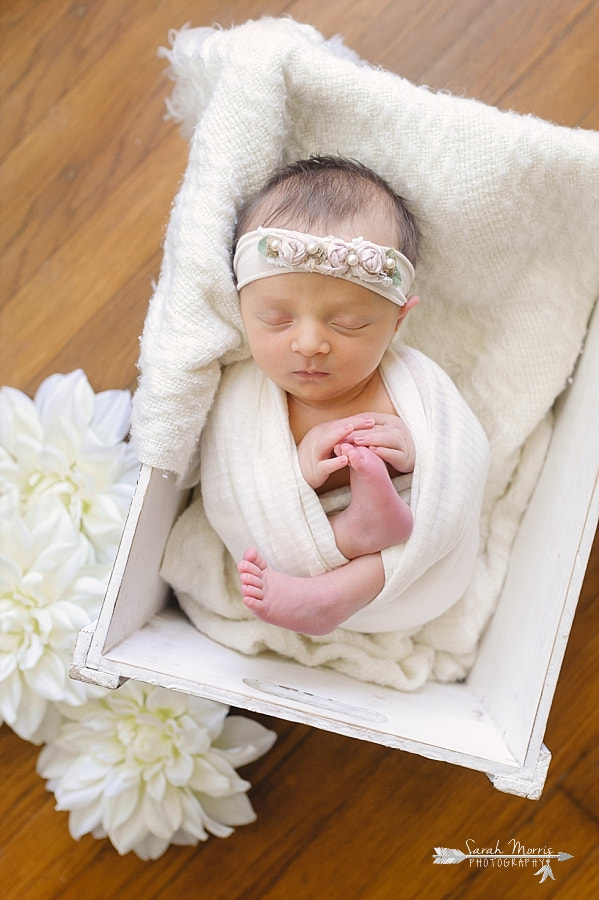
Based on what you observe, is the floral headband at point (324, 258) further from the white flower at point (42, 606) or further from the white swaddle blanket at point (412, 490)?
the white flower at point (42, 606)

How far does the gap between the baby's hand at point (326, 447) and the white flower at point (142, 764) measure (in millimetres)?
319

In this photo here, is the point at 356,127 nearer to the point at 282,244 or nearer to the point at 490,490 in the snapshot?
the point at 282,244

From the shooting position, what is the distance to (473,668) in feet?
3.46

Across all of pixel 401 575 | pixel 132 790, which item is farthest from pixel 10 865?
pixel 401 575

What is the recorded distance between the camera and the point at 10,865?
1080 mm

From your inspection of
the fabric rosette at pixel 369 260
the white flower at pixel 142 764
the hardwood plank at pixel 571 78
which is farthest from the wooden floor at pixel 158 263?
the fabric rosette at pixel 369 260

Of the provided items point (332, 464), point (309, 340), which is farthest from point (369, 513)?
point (309, 340)

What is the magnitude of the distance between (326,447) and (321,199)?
0.88 ft

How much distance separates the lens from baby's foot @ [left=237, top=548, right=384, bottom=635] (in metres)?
0.83

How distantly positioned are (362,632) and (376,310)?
16.5 inches

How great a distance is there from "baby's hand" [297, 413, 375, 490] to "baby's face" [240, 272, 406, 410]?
0.13ft

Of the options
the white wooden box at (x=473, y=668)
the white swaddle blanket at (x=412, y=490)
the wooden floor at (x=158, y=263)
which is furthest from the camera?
the wooden floor at (x=158, y=263)

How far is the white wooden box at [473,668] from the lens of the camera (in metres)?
0.78

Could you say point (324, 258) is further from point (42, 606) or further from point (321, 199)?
point (42, 606)
